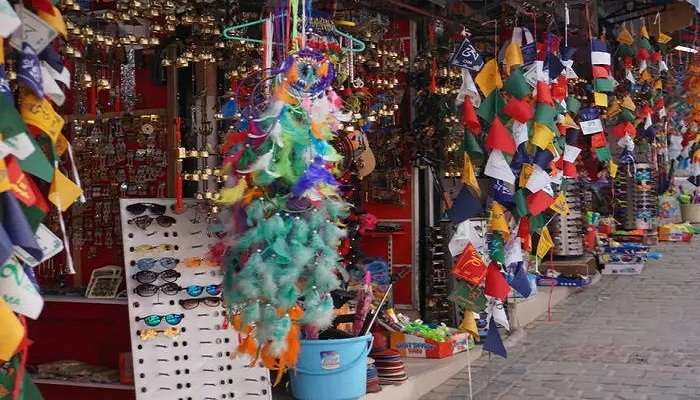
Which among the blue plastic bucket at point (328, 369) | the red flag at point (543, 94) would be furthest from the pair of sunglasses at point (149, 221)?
the red flag at point (543, 94)

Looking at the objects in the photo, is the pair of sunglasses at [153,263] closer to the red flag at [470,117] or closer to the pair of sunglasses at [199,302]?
the pair of sunglasses at [199,302]

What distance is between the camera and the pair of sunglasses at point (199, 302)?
443cm

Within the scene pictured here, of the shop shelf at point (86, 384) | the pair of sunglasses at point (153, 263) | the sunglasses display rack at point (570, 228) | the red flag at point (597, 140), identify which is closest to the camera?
the pair of sunglasses at point (153, 263)

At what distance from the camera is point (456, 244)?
195 inches

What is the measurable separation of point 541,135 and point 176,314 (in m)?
2.25

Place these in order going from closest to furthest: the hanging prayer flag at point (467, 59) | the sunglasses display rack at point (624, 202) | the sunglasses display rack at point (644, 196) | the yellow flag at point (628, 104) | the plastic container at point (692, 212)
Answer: the hanging prayer flag at point (467, 59)
the yellow flag at point (628, 104)
the sunglasses display rack at point (644, 196)
the sunglasses display rack at point (624, 202)
the plastic container at point (692, 212)

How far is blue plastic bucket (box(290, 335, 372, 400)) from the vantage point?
473 centimetres

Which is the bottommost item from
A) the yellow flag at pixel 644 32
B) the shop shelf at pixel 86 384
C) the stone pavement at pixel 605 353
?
the stone pavement at pixel 605 353

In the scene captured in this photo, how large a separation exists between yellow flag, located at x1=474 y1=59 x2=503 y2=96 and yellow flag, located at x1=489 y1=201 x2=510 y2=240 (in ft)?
2.14

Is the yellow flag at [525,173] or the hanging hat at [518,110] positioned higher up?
the hanging hat at [518,110]

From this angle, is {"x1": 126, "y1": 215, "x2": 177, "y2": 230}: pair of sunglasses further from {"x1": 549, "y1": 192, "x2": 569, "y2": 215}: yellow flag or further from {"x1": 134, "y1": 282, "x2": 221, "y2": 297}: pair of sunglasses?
{"x1": 549, "y1": 192, "x2": 569, "y2": 215}: yellow flag

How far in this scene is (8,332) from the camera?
2.29 metres

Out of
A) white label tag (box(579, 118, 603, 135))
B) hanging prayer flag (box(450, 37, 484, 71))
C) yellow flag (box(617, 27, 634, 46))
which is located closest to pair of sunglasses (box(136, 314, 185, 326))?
hanging prayer flag (box(450, 37, 484, 71))

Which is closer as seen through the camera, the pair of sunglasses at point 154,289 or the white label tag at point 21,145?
the white label tag at point 21,145
